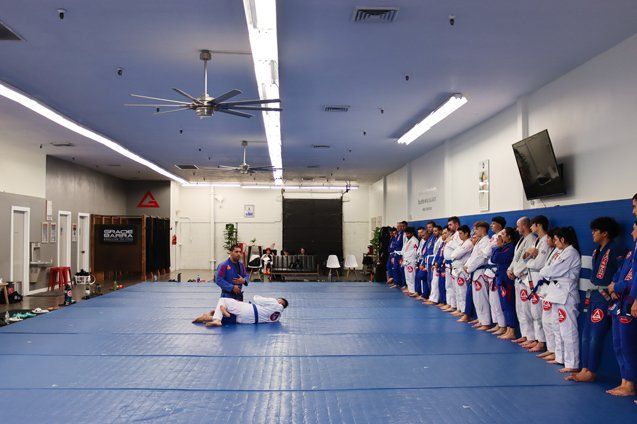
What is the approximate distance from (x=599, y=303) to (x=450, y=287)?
148 inches

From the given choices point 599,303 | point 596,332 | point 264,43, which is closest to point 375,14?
point 264,43

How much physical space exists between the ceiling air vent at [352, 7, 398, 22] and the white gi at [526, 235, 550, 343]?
115 inches

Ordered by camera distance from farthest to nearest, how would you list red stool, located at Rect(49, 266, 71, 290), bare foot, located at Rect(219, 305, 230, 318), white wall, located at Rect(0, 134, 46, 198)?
red stool, located at Rect(49, 266, 71, 290) → white wall, located at Rect(0, 134, 46, 198) → bare foot, located at Rect(219, 305, 230, 318)

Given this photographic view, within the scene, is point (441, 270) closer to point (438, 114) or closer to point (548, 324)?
point (438, 114)

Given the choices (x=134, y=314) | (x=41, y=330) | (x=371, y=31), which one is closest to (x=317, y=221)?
(x=134, y=314)

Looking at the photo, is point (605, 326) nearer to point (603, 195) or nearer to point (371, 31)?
point (603, 195)

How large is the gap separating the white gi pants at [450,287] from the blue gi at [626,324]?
399 centimetres

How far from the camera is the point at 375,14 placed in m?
4.49

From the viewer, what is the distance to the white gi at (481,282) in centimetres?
679

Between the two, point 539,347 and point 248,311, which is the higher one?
point 248,311

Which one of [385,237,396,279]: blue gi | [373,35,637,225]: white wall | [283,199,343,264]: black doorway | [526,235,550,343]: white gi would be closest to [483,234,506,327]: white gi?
[526,235,550,343]: white gi

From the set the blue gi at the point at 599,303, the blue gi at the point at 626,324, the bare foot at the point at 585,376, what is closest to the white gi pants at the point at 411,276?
the blue gi at the point at 599,303

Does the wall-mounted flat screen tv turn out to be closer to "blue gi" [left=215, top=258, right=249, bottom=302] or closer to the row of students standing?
the row of students standing

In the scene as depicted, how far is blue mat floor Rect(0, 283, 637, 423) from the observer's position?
3.63 metres
